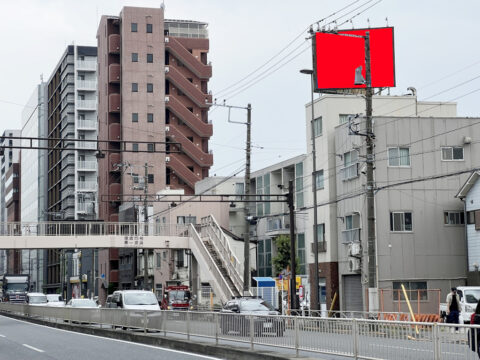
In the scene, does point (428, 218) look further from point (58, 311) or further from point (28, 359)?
point (28, 359)

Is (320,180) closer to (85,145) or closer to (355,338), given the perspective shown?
(355,338)

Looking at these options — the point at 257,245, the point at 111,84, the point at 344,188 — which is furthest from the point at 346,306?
the point at 111,84

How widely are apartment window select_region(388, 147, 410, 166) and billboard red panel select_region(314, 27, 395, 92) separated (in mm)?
7476

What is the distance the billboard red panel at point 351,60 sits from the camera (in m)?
53.2

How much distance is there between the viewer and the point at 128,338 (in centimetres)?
2633

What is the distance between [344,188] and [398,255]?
5.64 m

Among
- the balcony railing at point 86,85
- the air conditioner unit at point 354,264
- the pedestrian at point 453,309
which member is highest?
the balcony railing at point 86,85

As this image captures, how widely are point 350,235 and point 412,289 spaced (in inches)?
187

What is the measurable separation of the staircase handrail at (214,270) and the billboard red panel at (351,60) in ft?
43.3

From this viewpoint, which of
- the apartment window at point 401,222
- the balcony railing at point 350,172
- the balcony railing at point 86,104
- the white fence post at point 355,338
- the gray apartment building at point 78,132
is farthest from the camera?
the balcony railing at point 86,104

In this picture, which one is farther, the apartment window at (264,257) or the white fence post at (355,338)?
the apartment window at (264,257)

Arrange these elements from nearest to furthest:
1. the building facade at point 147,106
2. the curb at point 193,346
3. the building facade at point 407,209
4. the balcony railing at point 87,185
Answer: the curb at point 193,346 → the building facade at point 407,209 → the building facade at point 147,106 → the balcony railing at point 87,185

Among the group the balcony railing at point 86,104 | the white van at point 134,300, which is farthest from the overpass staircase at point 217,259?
the balcony railing at point 86,104

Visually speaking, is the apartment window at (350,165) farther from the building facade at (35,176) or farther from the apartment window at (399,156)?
the building facade at (35,176)
